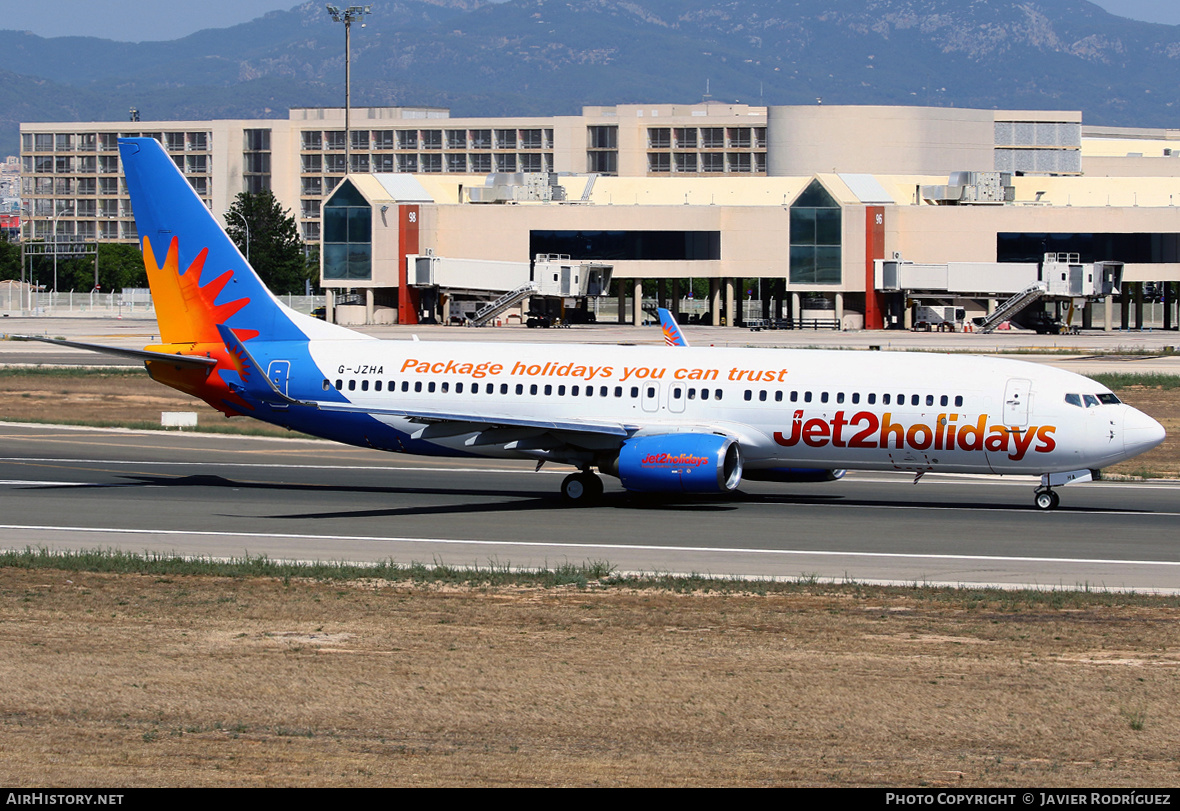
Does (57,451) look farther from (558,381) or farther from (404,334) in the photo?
(404,334)

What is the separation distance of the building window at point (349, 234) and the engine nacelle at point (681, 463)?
304 ft

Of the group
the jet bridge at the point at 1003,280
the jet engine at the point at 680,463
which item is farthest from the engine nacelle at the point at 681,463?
the jet bridge at the point at 1003,280

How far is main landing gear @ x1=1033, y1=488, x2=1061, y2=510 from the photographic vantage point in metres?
35.2

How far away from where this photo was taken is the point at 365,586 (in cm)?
2506

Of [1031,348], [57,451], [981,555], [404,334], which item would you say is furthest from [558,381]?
[404,334]

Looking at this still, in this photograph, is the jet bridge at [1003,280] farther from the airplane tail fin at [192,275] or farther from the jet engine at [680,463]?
the jet engine at [680,463]

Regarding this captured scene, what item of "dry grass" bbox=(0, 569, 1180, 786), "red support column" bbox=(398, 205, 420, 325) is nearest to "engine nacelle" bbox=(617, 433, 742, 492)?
"dry grass" bbox=(0, 569, 1180, 786)

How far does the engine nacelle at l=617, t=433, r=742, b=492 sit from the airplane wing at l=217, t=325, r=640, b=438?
114cm

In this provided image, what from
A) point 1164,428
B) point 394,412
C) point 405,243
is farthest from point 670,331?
point 405,243

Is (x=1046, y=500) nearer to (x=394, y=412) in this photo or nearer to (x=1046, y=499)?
(x=1046, y=499)

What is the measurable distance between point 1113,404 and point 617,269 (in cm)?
9391

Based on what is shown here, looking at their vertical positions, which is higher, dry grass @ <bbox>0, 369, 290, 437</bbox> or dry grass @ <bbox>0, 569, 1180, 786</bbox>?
dry grass @ <bbox>0, 369, 290, 437</bbox>

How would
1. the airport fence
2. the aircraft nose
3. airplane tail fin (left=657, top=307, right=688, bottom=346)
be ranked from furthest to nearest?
1. the airport fence
2. airplane tail fin (left=657, top=307, right=688, bottom=346)
3. the aircraft nose

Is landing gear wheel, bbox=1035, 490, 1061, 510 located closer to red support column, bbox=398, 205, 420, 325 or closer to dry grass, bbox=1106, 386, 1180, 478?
dry grass, bbox=1106, 386, 1180, 478
